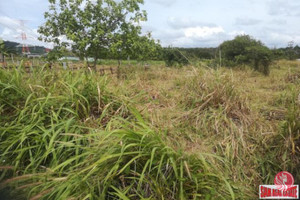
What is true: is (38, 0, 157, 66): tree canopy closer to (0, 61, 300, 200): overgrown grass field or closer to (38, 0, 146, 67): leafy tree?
(38, 0, 146, 67): leafy tree

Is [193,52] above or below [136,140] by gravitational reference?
above

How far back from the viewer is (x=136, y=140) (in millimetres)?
1445

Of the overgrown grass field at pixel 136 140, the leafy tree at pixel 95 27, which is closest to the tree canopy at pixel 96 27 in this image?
the leafy tree at pixel 95 27

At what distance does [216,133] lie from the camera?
2.12m

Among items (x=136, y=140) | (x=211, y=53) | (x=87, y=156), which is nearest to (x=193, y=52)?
(x=211, y=53)

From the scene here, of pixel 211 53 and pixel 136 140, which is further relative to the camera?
pixel 211 53

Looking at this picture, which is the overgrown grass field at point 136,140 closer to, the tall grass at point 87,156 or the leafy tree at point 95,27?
the tall grass at point 87,156

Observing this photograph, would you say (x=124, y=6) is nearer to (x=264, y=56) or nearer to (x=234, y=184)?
(x=264, y=56)

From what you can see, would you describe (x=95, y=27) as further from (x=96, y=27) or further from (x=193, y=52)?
(x=193, y=52)

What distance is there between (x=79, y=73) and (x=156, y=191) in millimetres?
2012

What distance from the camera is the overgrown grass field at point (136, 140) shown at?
1343mm

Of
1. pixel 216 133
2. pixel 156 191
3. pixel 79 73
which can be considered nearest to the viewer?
pixel 156 191

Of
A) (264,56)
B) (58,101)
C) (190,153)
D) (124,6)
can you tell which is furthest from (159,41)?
(190,153)

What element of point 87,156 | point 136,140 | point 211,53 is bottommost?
point 87,156
